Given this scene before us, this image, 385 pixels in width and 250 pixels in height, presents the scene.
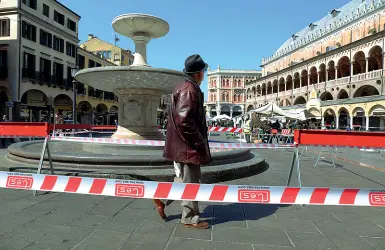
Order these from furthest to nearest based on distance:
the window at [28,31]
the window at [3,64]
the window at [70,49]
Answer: the window at [70,49] → the window at [28,31] → the window at [3,64]

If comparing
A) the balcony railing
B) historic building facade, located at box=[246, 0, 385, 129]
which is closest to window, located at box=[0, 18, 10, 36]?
historic building facade, located at box=[246, 0, 385, 129]

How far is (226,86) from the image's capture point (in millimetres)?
91500

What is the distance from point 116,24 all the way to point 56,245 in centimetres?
787

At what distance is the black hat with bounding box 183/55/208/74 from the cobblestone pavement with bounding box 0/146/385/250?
181cm

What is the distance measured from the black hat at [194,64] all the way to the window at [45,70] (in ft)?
101

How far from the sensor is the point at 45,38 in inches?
1201

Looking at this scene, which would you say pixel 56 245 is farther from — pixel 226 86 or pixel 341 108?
pixel 226 86

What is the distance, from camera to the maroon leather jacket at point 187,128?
123 inches

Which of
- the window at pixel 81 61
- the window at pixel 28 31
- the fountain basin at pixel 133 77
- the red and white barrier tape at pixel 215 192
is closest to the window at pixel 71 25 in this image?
the window at pixel 81 61

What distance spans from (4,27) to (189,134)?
30511mm

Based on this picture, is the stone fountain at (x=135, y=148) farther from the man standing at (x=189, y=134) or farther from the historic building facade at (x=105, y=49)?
the historic building facade at (x=105, y=49)

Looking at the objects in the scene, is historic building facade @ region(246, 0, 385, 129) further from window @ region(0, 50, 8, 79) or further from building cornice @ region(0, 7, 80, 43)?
window @ region(0, 50, 8, 79)

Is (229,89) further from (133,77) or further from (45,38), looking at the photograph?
(133,77)

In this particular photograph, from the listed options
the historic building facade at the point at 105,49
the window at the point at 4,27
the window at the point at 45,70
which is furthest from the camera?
the historic building facade at the point at 105,49
